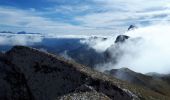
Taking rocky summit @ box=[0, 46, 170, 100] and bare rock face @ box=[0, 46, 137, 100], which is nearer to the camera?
rocky summit @ box=[0, 46, 170, 100]

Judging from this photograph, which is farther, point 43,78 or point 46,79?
point 43,78

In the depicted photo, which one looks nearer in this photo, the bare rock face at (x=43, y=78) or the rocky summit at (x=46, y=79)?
the rocky summit at (x=46, y=79)

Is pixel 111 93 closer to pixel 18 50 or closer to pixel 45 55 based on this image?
pixel 45 55

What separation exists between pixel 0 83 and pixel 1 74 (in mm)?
2356

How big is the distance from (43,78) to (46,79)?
0.74 m

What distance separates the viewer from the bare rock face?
7300 cm

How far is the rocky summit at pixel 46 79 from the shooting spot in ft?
238

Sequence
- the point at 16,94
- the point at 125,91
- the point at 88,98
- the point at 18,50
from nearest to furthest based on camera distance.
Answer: the point at 88,98
the point at 125,91
the point at 16,94
the point at 18,50

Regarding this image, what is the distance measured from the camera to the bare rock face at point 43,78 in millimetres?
73000

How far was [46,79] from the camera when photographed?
77.2 metres

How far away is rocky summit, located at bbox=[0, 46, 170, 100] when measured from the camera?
72562mm

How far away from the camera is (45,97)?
74.9 meters

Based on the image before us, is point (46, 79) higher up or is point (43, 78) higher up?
point (43, 78)

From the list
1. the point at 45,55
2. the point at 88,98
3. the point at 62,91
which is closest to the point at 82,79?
the point at 62,91
